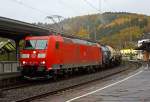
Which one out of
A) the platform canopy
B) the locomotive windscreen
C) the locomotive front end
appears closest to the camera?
the platform canopy

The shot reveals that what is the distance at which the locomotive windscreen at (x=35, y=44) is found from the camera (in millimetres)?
29534

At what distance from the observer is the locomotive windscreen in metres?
29.5

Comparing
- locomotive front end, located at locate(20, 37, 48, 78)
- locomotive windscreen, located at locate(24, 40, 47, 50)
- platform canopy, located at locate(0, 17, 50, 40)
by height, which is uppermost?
platform canopy, located at locate(0, 17, 50, 40)

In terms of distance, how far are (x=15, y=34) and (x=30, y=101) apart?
629 inches

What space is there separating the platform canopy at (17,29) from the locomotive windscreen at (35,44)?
3.86 ft

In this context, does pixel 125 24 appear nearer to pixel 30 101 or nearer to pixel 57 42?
pixel 57 42

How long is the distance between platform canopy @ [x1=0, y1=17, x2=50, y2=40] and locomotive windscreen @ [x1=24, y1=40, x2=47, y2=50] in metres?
1.18

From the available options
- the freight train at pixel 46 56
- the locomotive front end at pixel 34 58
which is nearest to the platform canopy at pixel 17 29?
the freight train at pixel 46 56

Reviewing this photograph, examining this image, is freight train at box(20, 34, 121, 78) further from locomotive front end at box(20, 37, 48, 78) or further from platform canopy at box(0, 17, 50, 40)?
platform canopy at box(0, 17, 50, 40)

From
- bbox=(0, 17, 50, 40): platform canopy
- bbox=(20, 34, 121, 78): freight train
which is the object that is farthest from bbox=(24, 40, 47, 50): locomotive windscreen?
bbox=(0, 17, 50, 40): platform canopy

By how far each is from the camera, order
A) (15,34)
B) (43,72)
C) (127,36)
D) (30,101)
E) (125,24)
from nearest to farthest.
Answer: (30,101)
(43,72)
(15,34)
(127,36)
(125,24)

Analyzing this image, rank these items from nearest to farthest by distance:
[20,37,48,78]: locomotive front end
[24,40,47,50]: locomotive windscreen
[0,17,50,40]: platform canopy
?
1. [0,17,50,40]: platform canopy
2. [20,37,48,78]: locomotive front end
3. [24,40,47,50]: locomotive windscreen

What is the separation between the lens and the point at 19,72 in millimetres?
30531

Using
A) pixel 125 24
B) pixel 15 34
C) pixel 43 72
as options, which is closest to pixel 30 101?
pixel 43 72
